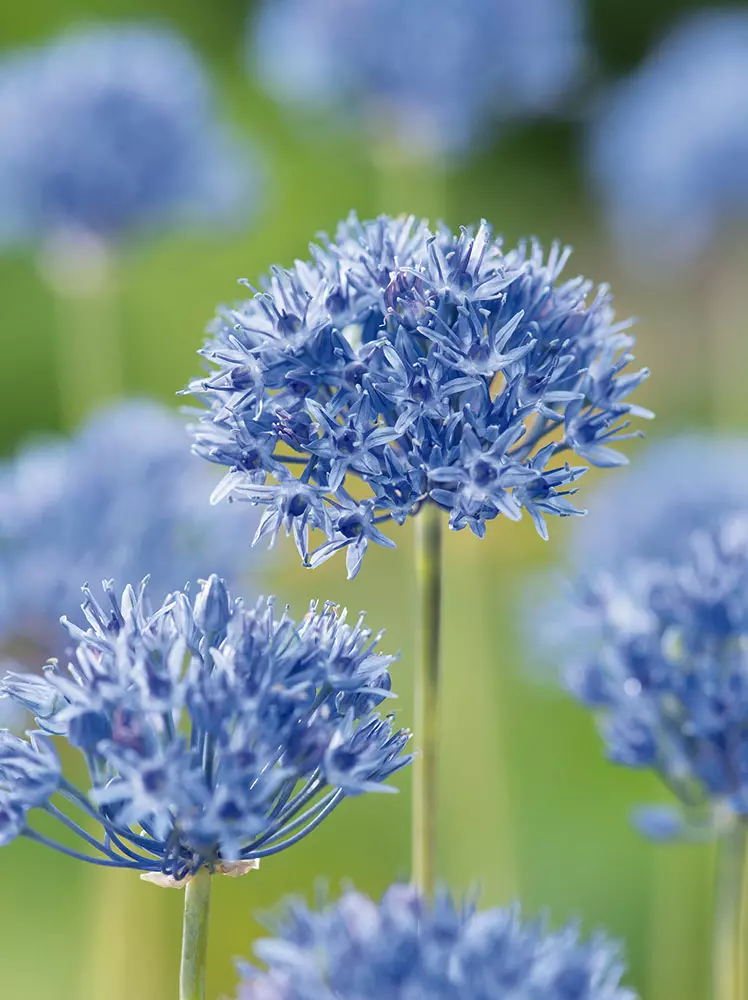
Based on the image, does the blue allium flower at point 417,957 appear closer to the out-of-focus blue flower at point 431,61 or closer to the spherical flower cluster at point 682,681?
the spherical flower cluster at point 682,681

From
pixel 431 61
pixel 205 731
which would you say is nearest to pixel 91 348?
pixel 431 61

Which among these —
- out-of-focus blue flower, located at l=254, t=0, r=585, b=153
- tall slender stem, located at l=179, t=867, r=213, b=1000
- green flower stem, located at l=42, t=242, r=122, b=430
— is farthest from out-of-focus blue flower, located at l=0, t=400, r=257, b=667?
out-of-focus blue flower, located at l=254, t=0, r=585, b=153

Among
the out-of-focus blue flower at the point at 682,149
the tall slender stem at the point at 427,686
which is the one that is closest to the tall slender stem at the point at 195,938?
the tall slender stem at the point at 427,686

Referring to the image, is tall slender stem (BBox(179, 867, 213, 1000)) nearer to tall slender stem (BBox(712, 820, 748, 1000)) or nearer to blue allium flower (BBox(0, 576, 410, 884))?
blue allium flower (BBox(0, 576, 410, 884))

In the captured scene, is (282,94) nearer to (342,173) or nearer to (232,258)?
(232,258)

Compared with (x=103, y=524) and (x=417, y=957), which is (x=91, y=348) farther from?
(x=417, y=957)

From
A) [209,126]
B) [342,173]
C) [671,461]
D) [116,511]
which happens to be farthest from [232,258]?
[116,511]
